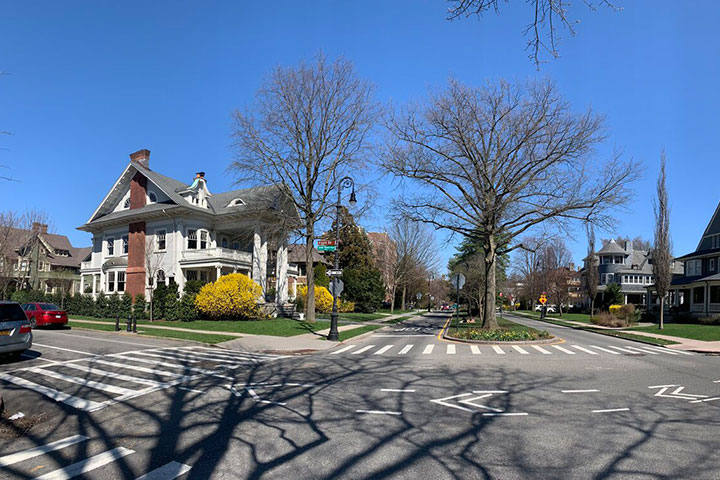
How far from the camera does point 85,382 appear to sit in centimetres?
977

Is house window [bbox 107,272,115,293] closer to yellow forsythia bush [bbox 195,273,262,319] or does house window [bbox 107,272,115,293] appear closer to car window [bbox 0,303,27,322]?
yellow forsythia bush [bbox 195,273,262,319]

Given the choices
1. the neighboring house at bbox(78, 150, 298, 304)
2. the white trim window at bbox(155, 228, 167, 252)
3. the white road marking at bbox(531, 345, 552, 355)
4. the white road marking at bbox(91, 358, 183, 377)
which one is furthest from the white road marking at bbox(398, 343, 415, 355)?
the white trim window at bbox(155, 228, 167, 252)

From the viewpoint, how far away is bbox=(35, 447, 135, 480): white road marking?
477 cm

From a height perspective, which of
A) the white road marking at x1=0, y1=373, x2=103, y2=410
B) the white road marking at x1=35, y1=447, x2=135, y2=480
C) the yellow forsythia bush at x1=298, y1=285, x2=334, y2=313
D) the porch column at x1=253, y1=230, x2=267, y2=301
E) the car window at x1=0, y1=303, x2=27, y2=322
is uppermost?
the porch column at x1=253, y1=230, x2=267, y2=301

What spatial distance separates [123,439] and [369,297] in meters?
44.5

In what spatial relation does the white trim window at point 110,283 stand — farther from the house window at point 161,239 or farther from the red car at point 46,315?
the red car at point 46,315

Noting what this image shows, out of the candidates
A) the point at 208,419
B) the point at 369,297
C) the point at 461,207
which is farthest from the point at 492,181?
the point at 369,297

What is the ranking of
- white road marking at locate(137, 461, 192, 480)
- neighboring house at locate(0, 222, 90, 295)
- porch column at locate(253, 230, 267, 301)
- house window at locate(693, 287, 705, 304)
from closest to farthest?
white road marking at locate(137, 461, 192, 480) < porch column at locate(253, 230, 267, 301) < house window at locate(693, 287, 705, 304) < neighboring house at locate(0, 222, 90, 295)

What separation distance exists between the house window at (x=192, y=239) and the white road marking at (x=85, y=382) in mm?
24883

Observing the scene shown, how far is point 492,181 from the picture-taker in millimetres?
22484

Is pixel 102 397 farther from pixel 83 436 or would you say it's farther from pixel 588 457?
pixel 588 457

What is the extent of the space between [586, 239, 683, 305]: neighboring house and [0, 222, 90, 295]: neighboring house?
6906cm

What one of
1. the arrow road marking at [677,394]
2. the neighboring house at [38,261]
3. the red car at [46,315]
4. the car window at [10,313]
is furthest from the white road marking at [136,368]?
the neighboring house at [38,261]

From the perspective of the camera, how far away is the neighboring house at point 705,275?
37.9 m
